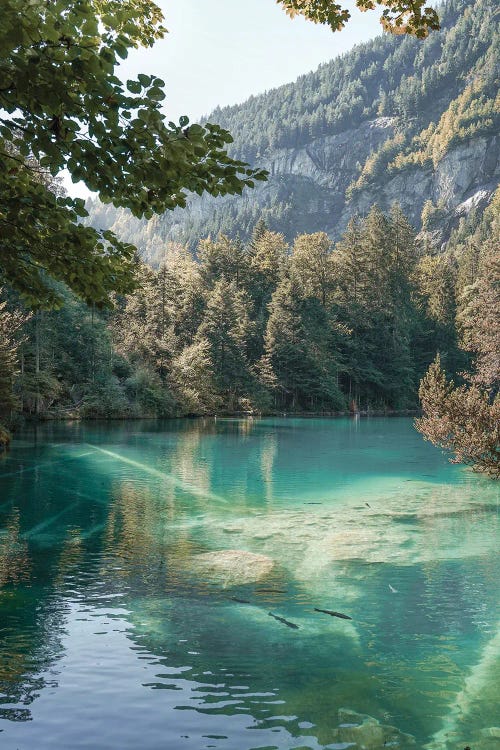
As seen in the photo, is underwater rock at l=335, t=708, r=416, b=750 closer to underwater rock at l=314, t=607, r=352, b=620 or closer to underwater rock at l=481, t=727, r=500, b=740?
underwater rock at l=481, t=727, r=500, b=740

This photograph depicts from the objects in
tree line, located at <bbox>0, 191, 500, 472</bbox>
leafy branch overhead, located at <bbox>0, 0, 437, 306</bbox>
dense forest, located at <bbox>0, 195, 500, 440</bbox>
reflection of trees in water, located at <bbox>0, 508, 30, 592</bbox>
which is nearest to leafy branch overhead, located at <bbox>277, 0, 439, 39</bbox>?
leafy branch overhead, located at <bbox>0, 0, 437, 306</bbox>

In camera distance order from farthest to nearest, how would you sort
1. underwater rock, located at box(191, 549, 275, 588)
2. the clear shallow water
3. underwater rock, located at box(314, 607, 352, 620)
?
underwater rock, located at box(191, 549, 275, 588)
underwater rock, located at box(314, 607, 352, 620)
the clear shallow water

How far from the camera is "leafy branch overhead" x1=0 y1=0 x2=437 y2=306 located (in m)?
4.05

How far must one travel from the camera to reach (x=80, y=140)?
4.56 m

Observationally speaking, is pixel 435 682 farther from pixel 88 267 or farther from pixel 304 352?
pixel 304 352

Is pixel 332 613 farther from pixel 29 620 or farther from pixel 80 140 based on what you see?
pixel 80 140

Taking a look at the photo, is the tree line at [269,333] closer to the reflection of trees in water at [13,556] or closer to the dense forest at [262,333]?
the dense forest at [262,333]

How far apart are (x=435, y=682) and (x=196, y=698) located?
254cm

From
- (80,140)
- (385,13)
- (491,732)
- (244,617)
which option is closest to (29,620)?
(244,617)

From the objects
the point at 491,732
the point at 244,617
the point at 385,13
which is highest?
the point at 385,13

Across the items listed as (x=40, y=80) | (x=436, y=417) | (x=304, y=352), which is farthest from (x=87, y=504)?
(x=304, y=352)

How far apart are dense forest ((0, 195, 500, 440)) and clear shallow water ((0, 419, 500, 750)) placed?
25.2m

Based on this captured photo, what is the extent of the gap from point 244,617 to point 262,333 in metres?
60.5

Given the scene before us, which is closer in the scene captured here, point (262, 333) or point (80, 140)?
point (80, 140)
